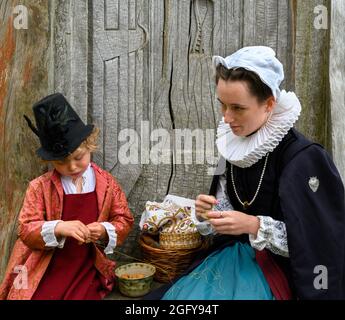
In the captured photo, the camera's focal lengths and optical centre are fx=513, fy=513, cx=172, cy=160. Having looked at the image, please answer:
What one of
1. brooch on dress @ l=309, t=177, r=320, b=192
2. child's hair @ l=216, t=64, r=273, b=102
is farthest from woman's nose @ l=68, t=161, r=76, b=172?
brooch on dress @ l=309, t=177, r=320, b=192

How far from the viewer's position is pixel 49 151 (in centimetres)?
266

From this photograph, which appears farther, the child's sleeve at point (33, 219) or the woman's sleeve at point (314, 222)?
the child's sleeve at point (33, 219)

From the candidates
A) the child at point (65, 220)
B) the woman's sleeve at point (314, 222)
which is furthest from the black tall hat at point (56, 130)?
the woman's sleeve at point (314, 222)

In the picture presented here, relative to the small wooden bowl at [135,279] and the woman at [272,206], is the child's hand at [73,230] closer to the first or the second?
the small wooden bowl at [135,279]

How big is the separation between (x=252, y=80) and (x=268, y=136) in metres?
0.29

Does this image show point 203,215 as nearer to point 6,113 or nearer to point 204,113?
point 204,113

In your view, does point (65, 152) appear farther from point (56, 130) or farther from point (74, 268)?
point (74, 268)

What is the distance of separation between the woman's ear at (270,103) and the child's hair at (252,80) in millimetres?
20

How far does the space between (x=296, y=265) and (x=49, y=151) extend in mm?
1351

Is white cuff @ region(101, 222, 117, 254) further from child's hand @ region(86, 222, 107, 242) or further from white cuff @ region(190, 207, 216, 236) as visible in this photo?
white cuff @ region(190, 207, 216, 236)

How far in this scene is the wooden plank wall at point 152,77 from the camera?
3117 millimetres

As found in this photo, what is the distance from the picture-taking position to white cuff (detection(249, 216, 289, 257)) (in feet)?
7.75

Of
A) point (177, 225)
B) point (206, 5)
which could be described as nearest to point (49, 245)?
point (177, 225)

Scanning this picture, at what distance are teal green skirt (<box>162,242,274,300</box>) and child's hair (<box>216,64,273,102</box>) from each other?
0.80 metres
